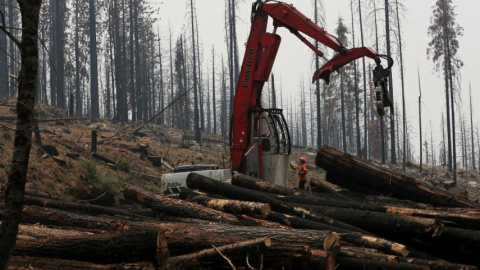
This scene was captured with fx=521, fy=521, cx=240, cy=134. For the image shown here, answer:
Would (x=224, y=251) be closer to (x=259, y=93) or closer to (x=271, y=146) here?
(x=271, y=146)

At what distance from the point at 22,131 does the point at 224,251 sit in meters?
2.81

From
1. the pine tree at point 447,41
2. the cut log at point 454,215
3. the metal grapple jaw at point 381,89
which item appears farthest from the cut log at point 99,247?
the pine tree at point 447,41

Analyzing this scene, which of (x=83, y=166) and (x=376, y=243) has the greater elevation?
(x=83, y=166)

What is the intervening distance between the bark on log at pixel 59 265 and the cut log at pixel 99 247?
0.15 meters

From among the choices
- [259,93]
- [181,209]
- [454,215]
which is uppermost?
[259,93]

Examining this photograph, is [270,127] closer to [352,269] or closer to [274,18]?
[274,18]

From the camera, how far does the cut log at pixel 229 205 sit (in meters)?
9.01

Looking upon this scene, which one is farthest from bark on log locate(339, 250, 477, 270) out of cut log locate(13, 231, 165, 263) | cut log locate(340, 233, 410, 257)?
cut log locate(13, 231, 165, 263)

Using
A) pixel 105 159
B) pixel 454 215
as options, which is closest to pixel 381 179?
pixel 454 215

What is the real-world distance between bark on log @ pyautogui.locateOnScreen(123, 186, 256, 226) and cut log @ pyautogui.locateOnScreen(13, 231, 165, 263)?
2.53 metres

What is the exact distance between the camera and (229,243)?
22.5 ft

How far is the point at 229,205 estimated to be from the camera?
9664 millimetres

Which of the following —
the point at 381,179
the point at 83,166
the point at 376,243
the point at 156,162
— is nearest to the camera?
the point at 376,243

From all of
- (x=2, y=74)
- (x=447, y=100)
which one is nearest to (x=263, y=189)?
(x=447, y=100)
